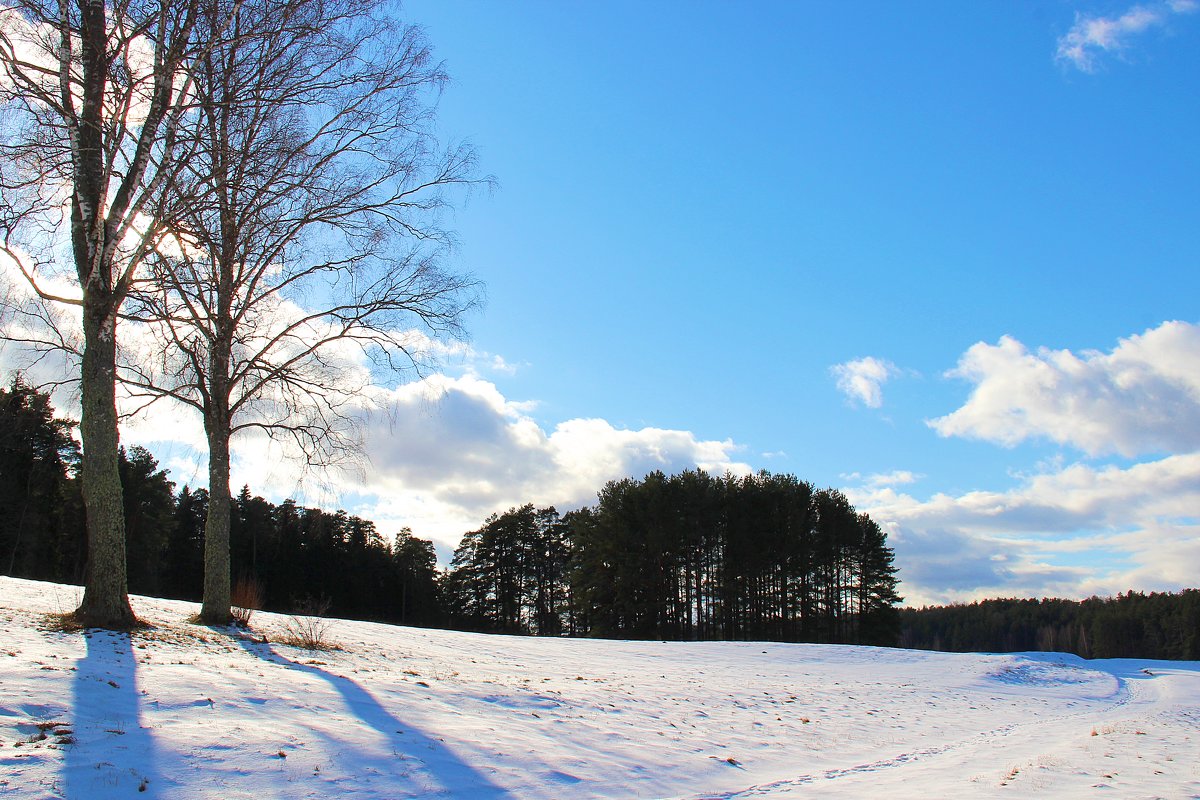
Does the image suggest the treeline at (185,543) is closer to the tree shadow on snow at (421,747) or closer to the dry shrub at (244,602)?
the dry shrub at (244,602)

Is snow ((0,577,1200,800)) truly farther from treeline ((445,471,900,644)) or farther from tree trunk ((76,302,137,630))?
treeline ((445,471,900,644))

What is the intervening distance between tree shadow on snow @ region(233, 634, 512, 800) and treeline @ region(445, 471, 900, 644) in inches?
1592

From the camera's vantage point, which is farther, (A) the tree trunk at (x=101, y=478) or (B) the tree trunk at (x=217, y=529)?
(B) the tree trunk at (x=217, y=529)

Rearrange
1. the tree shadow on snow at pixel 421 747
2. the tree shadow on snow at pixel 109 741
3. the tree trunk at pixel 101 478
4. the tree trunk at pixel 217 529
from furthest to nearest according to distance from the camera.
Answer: the tree trunk at pixel 217 529, the tree trunk at pixel 101 478, the tree shadow on snow at pixel 421 747, the tree shadow on snow at pixel 109 741

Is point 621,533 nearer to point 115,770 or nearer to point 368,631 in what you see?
point 368,631

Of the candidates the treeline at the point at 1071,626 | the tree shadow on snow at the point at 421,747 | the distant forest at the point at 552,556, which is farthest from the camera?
the treeline at the point at 1071,626

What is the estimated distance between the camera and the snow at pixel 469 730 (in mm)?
6020

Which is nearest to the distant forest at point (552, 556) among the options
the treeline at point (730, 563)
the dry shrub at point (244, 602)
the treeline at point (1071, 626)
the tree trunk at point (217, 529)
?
the treeline at point (730, 563)

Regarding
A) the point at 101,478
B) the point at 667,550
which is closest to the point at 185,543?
the point at 667,550

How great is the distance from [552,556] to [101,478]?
2308 inches

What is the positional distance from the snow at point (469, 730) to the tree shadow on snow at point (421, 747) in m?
0.03

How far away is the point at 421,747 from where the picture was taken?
7348mm

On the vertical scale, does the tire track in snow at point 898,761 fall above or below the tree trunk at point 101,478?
below

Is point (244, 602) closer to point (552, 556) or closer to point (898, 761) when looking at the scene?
point (898, 761)
